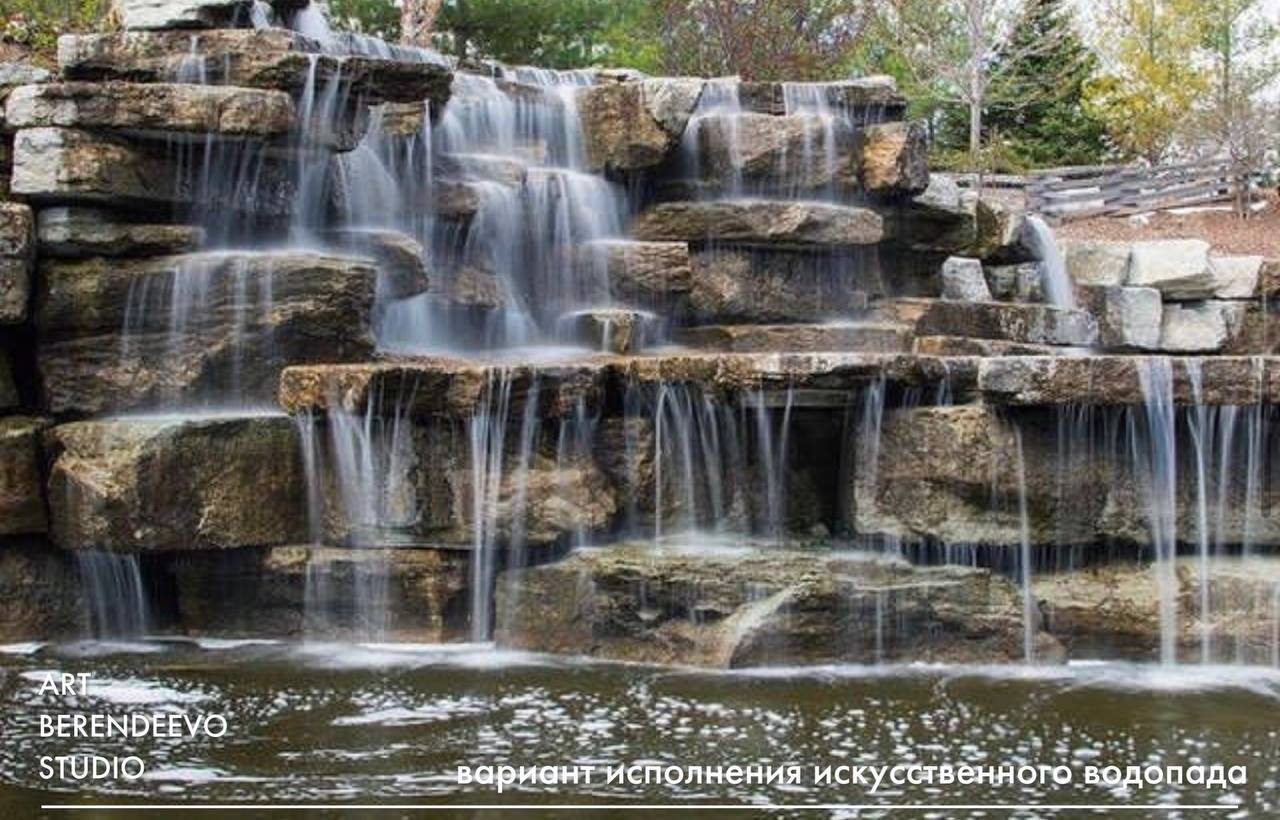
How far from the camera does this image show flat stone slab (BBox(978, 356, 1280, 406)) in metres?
9.16

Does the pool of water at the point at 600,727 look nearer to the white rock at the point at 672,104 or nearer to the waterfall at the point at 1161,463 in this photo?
the waterfall at the point at 1161,463

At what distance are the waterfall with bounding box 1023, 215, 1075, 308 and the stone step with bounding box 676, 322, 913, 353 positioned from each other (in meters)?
3.75

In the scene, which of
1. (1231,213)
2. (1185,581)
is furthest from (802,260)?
(1231,213)

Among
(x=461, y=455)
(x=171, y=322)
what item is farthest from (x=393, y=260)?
(x=461, y=455)

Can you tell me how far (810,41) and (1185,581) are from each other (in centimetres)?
1889

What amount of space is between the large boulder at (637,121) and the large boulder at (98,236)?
4.01 metres

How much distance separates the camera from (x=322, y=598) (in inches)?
372

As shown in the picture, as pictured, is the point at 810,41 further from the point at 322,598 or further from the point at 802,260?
the point at 322,598

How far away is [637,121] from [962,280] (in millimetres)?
3676

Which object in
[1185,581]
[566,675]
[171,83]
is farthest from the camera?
[171,83]

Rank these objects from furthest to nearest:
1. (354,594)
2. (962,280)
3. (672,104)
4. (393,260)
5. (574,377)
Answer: (962,280) < (672,104) < (393,260) < (354,594) < (574,377)

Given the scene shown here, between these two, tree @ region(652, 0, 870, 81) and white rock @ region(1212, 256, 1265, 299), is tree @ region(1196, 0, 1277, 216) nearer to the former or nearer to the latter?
tree @ region(652, 0, 870, 81)

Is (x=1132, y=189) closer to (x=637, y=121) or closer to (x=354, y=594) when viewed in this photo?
(x=637, y=121)

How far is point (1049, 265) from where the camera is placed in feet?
50.9
